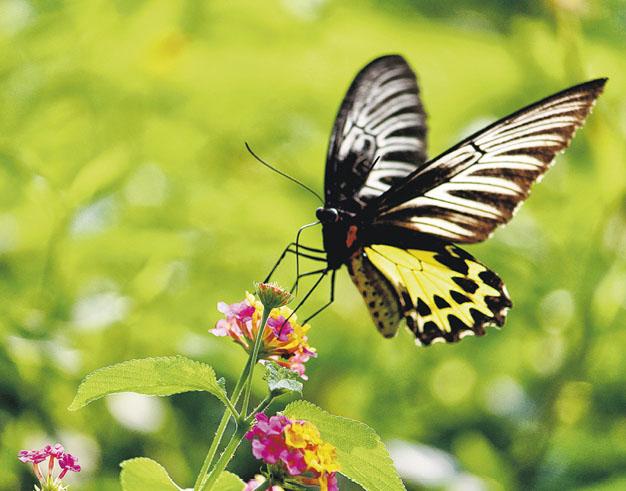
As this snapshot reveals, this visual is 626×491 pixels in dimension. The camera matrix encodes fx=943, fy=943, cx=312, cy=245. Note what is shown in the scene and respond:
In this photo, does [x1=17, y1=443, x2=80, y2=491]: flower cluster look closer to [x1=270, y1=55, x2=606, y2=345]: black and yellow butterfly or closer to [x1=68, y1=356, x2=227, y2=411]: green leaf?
[x1=68, y1=356, x2=227, y2=411]: green leaf

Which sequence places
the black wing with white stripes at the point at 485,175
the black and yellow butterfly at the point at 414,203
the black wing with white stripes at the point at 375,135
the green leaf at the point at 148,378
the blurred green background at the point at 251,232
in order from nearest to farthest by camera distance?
the green leaf at the point at 148,378 → the black wing with white stripes at the point at 485,175 → the black and yellow butterfly at the point at 414,203 → the black wing with white stripes at the point at 375,135 → the blurred green background at the point at 251,232

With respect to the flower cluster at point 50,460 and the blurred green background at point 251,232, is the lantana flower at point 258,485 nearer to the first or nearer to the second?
the flower cluster at point 50,460

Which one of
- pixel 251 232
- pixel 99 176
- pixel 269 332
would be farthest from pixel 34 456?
pixel 251 232

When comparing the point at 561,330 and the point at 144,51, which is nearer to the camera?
the point at 561,330

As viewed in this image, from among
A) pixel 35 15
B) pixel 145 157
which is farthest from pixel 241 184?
pixel 35 15

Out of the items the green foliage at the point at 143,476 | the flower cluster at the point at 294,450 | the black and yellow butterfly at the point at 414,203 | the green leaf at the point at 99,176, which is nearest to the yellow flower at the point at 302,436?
the flower cluster at the point at 294,450

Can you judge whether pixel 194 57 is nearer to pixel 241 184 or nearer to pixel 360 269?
pixel 241 184
